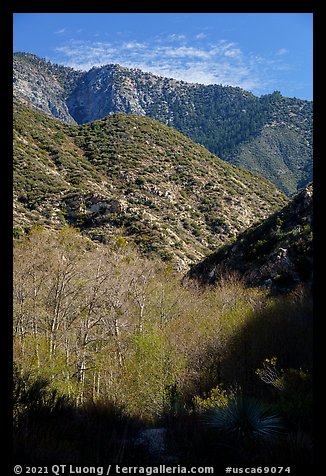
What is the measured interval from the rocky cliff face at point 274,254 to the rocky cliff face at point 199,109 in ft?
184

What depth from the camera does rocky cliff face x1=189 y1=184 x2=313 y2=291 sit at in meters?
19.7

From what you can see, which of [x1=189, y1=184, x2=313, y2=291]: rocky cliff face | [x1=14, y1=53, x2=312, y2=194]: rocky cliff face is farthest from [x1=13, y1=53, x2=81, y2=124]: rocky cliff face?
[x1=189, y1=184, x2=313, y2=291]: rocky cliff face

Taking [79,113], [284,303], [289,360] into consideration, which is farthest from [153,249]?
[79,113]

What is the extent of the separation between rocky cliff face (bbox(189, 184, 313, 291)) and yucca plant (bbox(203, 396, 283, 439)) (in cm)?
1347

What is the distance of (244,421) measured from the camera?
221 inches

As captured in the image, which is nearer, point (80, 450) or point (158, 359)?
point (80, 450)

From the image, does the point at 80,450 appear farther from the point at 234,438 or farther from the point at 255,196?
the point at 255,196

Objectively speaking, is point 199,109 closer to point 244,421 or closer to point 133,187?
point 133,187

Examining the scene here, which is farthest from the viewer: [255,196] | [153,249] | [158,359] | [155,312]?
[255,196]

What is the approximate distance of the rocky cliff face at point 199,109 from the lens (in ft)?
288

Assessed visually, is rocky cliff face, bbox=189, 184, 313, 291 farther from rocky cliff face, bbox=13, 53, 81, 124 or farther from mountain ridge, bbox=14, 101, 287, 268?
rocky cliff face, bbox=13, 53, 81, 124

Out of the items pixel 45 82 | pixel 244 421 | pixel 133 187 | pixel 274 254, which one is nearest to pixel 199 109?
pixel 45 82
